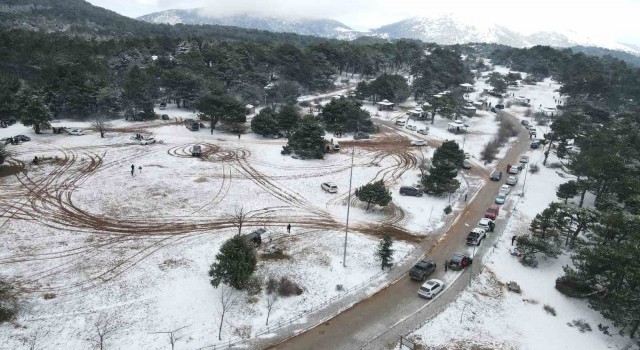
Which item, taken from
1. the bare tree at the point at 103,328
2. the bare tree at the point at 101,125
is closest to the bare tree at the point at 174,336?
the bare tree at the point at 103,328

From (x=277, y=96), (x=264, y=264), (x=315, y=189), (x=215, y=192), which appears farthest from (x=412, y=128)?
(x=264, y=264)

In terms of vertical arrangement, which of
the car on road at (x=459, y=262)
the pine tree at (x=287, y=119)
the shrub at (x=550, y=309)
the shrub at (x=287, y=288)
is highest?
the pine tree at (x=287, y=119)

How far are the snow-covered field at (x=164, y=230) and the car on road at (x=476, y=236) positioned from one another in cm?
480

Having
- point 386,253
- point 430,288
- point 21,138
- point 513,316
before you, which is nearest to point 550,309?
point 513,316

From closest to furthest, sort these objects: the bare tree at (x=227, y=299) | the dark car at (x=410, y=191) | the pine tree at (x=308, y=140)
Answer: the bare tree at (x=227, y=299)
the dark car at (x=410, y=191)
the pine tree at (x=308, y=140)

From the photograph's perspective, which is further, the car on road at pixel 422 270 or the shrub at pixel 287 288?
the car on road at pixel 422 270

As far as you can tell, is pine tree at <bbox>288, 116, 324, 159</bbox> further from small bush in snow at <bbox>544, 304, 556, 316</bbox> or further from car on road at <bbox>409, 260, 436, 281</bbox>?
small bush in snow at <bbox>544, 304, 556, 316</bbox>

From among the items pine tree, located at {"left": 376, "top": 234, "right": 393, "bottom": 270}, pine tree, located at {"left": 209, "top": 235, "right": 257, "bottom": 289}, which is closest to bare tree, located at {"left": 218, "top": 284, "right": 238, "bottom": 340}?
pine tree, located at {"left": 209, "top": 235, "right": 257, "bottom": 289}

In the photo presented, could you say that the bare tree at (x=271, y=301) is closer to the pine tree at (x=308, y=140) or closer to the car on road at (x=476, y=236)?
the car on road at (x=476, y=236)

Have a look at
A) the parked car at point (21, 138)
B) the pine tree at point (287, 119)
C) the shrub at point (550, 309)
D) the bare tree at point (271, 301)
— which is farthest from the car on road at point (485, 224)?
the parked car at point (21, 138)

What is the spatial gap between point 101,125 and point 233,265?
50375mm

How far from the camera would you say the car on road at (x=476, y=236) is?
36.9m

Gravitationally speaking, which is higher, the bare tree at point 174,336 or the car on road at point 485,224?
the car on road at point 485,224

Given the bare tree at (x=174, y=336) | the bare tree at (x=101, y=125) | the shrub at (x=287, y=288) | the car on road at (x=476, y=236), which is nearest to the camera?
the bare tree at (x=174, y=336)
